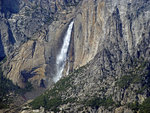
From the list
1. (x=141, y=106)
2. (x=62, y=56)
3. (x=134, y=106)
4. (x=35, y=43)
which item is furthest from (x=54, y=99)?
(x=35, y=43)

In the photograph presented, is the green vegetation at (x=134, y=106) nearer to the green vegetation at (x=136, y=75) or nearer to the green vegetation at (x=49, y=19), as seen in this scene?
the green vegetation at (x=136, y=75)

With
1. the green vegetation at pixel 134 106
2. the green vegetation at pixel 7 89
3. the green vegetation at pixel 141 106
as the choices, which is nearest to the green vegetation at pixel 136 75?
the green vegetation at pixel 141 106

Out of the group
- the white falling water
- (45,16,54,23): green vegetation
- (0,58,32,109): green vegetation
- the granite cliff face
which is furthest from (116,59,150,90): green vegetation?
(45,16,54,23): green vegetation

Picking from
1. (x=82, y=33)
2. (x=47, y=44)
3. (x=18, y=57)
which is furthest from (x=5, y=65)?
(x=82, y=33)

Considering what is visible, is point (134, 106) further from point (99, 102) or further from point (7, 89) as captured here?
point (7, 89)

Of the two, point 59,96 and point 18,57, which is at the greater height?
point 18,57

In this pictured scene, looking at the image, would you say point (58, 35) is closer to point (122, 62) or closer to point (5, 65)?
point (5, 65)

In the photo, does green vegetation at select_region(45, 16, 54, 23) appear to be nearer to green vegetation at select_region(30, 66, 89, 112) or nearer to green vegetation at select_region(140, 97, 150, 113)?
green vegetation at select_region(30, 66, 89, 112)

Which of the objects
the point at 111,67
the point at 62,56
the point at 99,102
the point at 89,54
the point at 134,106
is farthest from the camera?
the point at 62,56
